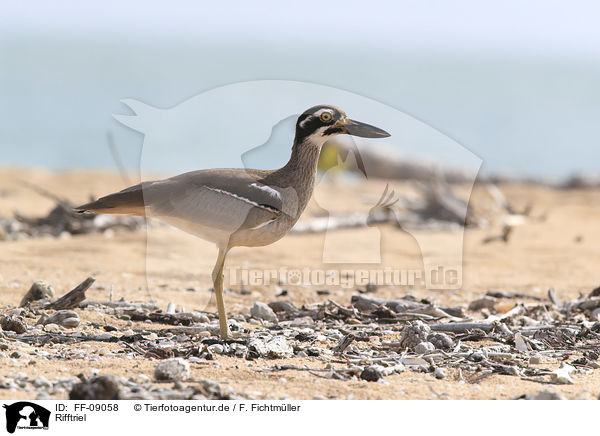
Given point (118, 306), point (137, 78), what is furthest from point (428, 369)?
point (137, 78)

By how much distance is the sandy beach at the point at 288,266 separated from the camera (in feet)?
14.2

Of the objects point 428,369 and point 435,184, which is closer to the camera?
point 428,369

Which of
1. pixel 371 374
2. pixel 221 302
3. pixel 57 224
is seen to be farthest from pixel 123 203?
pixel 57 224

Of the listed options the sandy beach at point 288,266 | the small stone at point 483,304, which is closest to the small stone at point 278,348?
the sandy beach at point 288,266

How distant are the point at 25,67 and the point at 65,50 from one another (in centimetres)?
2362

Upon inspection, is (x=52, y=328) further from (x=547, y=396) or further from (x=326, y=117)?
(x=547, y=396)

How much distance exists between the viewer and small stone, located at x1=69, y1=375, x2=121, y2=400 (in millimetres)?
3799

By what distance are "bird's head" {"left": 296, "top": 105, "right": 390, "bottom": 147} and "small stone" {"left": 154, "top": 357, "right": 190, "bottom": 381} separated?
1.95 meters

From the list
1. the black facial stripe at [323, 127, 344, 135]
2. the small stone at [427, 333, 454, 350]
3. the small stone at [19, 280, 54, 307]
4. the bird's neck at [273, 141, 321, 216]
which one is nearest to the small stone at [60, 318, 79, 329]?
the small stone at [19, 280, 54, 307]

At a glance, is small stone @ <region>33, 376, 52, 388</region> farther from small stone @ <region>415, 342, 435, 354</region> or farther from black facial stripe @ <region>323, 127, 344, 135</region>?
black facial stripe @ <region>323, 127, 344, 135</region>

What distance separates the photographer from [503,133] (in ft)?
128

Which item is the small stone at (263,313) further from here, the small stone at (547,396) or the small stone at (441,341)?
the small stone at (547,396)

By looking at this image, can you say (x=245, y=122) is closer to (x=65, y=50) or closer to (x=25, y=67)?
(x=25, y=67)
